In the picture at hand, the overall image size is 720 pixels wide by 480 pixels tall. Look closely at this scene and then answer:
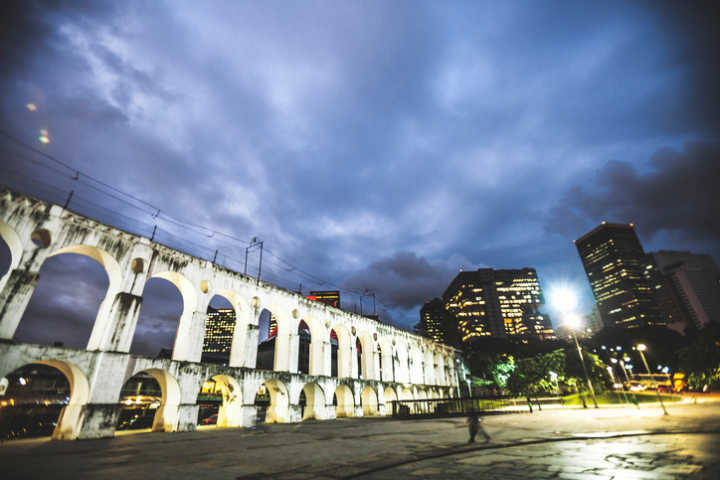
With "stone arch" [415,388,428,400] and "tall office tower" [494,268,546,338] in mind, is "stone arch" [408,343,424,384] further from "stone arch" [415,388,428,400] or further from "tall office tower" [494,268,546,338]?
"tall office tower" [494,268,546,338]

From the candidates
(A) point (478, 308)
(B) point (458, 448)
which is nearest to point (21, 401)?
(B) point (458, 448)

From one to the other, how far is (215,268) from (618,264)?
25005 centimetres

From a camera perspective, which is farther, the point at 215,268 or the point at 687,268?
the point at 687,268

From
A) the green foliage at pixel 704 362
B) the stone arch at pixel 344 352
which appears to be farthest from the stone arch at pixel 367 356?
the green foliage at pixel 704 362

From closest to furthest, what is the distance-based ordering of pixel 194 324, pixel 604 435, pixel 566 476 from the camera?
pixel 566 476, pixel 604 435, pixel 194 324

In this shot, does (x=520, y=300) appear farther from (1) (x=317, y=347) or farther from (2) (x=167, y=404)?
(2) (x=167, y=404)

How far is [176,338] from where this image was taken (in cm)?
1817

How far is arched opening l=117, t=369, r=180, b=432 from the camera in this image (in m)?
16.5

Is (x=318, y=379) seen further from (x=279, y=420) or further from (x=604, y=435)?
(x=604, y=435)

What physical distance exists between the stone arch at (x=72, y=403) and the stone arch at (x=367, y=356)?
22.0 metres

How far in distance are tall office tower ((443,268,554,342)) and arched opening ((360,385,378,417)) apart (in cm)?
14375

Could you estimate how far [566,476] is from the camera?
4785 mm

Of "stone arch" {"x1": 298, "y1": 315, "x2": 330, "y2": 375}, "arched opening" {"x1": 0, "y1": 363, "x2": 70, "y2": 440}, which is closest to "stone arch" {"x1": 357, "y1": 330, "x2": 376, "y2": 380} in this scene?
"stone arch" {"x1": 298, "y1": 315, "x2": 330, "y2": 375}

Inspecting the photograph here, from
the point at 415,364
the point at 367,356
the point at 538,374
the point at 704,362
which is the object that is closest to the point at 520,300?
the point at 538,374
